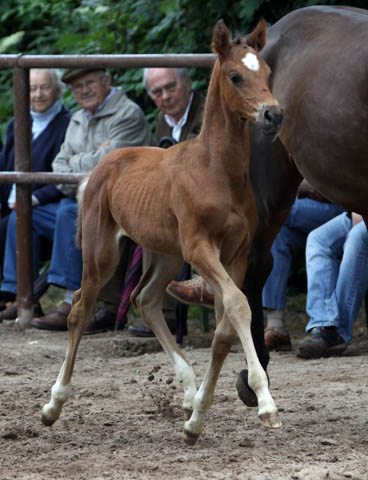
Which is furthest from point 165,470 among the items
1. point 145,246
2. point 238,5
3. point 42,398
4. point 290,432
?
point 238,5

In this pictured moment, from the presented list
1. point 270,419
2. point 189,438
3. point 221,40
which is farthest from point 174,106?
point 270,419

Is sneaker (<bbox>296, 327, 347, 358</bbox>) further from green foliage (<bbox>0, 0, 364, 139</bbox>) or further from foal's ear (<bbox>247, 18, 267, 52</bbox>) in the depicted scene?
green foliage (<bbox>0, 0, 364, 139</bbox>)

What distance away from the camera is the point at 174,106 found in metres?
5.88

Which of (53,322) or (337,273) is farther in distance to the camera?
(53,322)

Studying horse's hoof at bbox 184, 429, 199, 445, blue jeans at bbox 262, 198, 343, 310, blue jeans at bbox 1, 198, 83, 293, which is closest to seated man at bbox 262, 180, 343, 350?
blue jeans at bbox 262, 198, 343, 310

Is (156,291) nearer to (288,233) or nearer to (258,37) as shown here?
(258,37)

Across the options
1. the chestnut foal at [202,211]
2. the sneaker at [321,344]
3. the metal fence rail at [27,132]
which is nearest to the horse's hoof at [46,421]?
the chestnut foal at [202,211]

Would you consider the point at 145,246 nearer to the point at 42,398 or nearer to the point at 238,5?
the point at 42,398

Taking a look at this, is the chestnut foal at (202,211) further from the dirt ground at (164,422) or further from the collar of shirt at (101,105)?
the collar of shirt at (101,105)

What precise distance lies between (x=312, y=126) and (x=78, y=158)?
2.80 meters

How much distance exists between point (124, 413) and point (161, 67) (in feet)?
8.72

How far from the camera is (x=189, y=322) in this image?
6934 millimetres

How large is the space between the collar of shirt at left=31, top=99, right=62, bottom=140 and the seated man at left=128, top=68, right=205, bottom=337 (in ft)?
3.32

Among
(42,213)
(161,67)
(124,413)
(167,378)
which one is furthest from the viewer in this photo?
(42,213)
